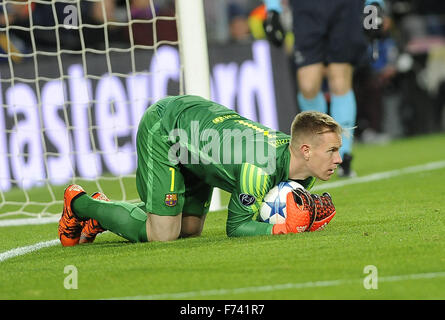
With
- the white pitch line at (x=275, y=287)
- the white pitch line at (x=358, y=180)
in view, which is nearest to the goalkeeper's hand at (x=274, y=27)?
the white pitch line at (x=358, y=180)

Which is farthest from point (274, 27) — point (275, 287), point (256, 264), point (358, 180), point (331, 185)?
point (275, 287)

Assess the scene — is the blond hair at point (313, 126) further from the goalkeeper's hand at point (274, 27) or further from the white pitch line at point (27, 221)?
the goalkeeper's hand at point (274, 27)

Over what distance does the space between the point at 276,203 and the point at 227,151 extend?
1.12 ft

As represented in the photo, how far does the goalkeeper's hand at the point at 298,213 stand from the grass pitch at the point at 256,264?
62 millimetres

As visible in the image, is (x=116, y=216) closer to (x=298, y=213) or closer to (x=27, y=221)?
(x=298, y=213)

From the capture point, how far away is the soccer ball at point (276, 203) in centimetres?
458

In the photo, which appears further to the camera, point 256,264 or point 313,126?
point 313,126

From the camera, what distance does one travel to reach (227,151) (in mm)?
4586

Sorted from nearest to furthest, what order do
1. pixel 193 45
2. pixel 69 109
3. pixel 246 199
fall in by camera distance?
pixel 246 199 < pixel 193 45 < pixel 69 109
